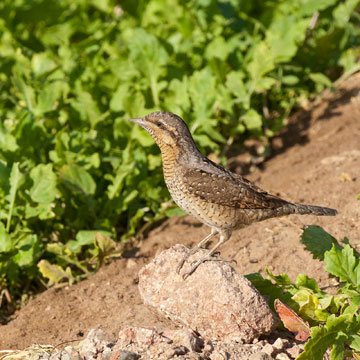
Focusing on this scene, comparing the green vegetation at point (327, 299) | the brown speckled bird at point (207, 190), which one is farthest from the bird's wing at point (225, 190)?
the green vegetation at point (327, 299)

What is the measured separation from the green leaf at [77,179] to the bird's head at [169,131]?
1.17m

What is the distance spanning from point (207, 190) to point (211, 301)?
2.89ft

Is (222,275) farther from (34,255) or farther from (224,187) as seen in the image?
(34,255)

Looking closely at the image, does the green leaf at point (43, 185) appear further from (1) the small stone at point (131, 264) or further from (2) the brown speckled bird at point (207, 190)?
(2) the brown speckled bird at point (207, 190)

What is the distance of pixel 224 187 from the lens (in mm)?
4746

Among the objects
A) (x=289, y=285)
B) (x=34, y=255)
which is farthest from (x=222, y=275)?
(x=34, y=255)

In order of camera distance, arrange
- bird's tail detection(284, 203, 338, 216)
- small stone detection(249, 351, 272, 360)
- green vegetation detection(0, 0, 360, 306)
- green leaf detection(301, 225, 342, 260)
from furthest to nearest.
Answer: green vegetation detection(0, 0, 360, 306), bird's tail detection(284, 203, 338, 216), green leaf detection(301, 225, 342, 260), small stone detection(249, 351, 272, 360)

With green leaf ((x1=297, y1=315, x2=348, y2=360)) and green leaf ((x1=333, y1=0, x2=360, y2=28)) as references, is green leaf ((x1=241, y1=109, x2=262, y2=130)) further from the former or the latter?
green leaf ((x1=297, y1=315, x2=348, y2=360))

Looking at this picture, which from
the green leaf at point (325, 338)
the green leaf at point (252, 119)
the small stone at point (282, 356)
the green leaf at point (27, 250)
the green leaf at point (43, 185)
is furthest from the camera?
A: the green leaf at point (252, 119)

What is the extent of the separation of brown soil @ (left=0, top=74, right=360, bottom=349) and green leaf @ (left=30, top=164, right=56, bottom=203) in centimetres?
80

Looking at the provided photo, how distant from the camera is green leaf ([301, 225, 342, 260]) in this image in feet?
15.1

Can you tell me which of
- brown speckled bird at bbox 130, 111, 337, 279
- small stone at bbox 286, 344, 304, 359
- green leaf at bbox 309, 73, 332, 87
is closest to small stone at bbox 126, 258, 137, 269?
brown speckled bird at bbox 130, 111, 337, 279

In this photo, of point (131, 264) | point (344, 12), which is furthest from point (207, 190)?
point (344, 12)

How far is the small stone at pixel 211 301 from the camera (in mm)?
4062
